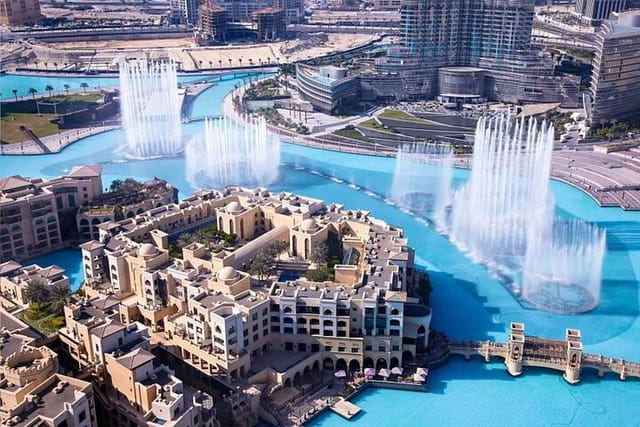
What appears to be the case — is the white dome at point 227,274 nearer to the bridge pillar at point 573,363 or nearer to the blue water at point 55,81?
the bridge pillar at point 573,363

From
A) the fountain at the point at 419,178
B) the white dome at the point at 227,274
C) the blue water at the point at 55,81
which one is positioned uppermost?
the blue water at the point at 55,81

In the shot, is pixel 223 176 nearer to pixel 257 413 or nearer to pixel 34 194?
pixel 34 194

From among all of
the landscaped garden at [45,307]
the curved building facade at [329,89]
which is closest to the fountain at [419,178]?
the curved building facade at [329,89]

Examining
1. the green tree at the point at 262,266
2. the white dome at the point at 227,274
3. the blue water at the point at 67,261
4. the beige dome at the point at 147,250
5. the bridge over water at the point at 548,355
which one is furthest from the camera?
the blue water at the point at 67,261

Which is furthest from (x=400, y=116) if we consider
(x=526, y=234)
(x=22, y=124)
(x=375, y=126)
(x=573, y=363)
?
(x=573, y=363)

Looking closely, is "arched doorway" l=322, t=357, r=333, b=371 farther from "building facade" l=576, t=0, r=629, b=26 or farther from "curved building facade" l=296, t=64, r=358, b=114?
"building facade" l=576, t=0, r=629, b=26

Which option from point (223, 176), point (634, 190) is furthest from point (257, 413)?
point (634, 190)

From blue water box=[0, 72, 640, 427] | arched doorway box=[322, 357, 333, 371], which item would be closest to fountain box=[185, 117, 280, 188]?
blue water box=[0, 72, 640, 427]
